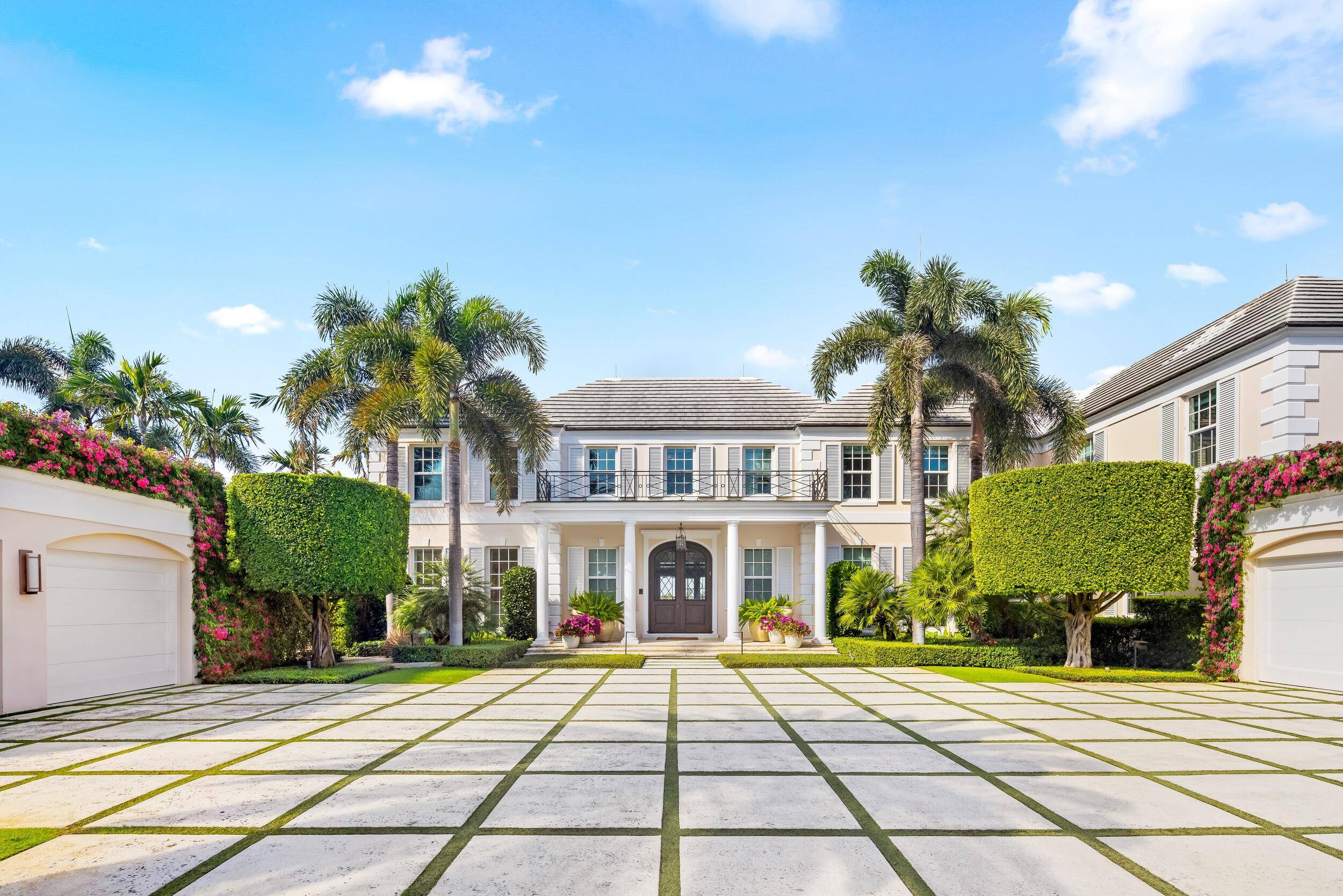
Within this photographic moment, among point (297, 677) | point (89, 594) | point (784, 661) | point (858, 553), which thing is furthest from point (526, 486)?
point (89, 594)

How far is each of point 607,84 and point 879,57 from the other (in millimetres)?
3750

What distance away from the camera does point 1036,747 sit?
7.21 metres

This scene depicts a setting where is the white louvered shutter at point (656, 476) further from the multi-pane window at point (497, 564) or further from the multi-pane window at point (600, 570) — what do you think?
the multi-pane window at point (497, 564)

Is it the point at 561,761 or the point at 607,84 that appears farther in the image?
the point at 607,84

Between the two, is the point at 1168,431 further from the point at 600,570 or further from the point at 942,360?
the point at 600,570

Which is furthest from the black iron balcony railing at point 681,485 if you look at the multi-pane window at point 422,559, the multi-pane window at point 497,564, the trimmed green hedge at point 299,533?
the trimmed green hedge at point 299,533

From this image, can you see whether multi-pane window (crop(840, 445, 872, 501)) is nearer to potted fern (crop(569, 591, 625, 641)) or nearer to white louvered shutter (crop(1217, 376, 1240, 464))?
potted fern (crop(569, 591, 625, 641))

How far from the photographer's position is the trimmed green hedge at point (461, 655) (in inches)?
609

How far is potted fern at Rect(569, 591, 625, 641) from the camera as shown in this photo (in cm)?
1986

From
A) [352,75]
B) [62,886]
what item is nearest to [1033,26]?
[352,75]

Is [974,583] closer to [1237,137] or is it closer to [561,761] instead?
[1237,137]

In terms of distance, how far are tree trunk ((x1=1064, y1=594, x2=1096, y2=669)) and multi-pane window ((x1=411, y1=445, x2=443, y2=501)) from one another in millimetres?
15939

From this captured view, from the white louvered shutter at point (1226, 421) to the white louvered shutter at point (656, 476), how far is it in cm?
1294

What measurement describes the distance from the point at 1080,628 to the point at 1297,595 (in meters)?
3.34
